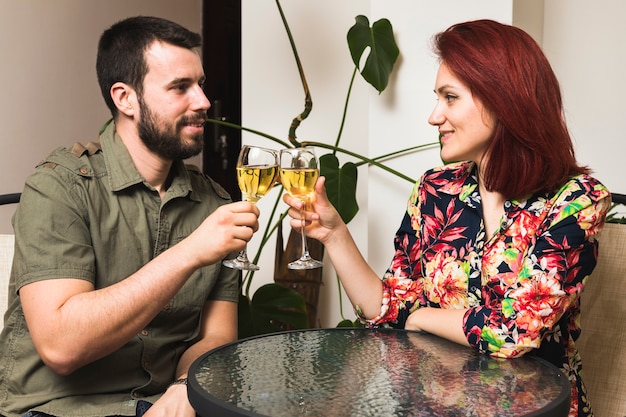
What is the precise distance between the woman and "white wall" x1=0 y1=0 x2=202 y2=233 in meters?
2.23

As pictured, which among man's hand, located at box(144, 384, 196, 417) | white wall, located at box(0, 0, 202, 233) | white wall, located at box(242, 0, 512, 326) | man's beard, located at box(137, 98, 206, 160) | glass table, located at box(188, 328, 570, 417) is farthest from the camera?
white wall, located at box(0, 0, 202, 233)

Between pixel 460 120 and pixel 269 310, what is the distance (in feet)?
3.22

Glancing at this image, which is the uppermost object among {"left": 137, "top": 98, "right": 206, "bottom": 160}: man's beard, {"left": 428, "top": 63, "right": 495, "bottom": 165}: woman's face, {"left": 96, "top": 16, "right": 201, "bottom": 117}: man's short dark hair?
{"left": 96, "top": 16, "right": 201, "bottom": 117}: man's short dark hair

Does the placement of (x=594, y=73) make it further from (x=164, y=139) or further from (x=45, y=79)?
(x=45, y=79)

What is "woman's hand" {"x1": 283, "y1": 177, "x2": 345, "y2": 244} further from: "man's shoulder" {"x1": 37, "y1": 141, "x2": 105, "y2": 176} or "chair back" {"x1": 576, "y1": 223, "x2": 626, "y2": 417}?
"chair back" {"x1": 576, "y1": 223, "x2": 626, "y2": 417}

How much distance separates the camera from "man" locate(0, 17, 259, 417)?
1.57 meters

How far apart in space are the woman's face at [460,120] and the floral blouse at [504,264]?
4.3 inches

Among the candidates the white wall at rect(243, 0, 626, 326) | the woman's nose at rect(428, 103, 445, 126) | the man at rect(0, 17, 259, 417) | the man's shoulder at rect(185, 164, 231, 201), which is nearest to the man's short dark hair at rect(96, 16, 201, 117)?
the man at rect(0, 17, 259, 417)

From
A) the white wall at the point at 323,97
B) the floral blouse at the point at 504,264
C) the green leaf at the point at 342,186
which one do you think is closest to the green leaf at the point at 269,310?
the green leaf at the point at 342,186

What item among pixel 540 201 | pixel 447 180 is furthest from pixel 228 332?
pixel 540 201

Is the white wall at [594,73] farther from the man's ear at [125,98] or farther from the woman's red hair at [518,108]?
→ the man's ear at [125,98]

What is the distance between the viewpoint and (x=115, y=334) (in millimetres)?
1586

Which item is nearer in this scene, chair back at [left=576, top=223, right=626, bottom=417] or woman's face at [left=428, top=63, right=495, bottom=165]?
woman's face at [left=428, top=63, right=495, bottom=165]

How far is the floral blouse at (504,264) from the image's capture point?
1.53 meters
